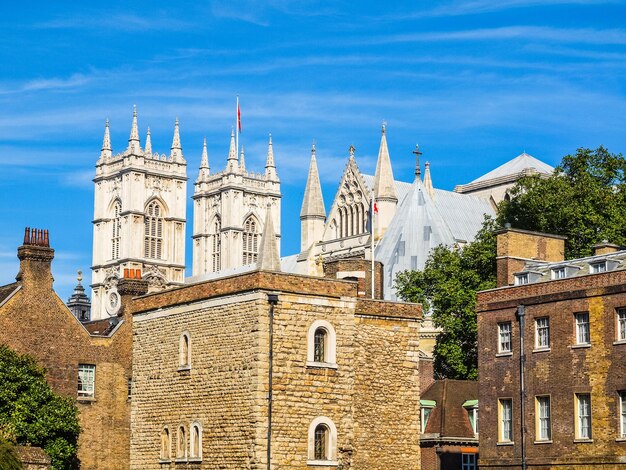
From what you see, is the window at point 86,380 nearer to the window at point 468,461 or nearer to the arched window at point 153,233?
the window at point 468,461

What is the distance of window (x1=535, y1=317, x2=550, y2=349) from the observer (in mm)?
53031

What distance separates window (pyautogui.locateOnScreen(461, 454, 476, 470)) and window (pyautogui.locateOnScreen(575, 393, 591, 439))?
11199 mm

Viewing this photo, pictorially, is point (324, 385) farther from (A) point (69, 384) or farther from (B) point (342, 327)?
(A) point (69, 384)

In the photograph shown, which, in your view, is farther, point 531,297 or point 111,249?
point 111,249

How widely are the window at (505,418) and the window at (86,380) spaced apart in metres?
17.1

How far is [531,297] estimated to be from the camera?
2111 inches

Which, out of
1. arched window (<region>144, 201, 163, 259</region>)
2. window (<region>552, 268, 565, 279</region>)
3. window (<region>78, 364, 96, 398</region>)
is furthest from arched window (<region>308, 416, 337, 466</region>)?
arched window (<region>144, 201, 163, 259</region>)

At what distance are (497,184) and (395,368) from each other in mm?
105322

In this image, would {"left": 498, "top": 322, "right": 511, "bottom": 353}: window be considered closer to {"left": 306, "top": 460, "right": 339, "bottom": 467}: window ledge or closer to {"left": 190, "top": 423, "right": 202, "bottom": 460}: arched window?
{"left": 306, "top": 460, "right": 339, "bottom": 467}: window ledge

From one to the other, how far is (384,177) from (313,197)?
403 inches

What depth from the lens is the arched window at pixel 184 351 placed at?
160 ft

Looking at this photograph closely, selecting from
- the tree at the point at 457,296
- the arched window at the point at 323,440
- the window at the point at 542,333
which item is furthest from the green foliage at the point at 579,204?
the arched window at the point at 323,440

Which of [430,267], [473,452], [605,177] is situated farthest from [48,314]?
[605,177]

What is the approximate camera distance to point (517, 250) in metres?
60.1
